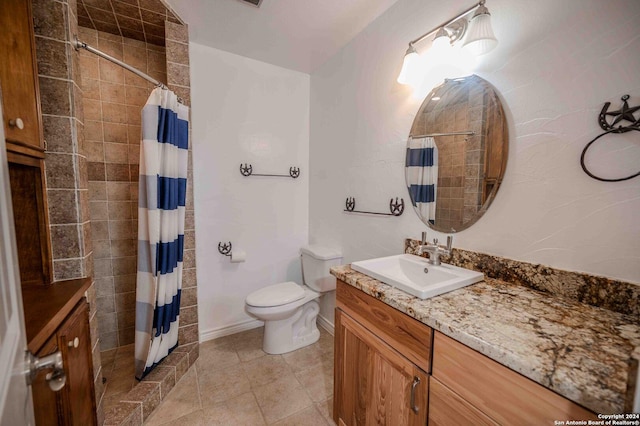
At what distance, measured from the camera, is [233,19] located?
1.66m

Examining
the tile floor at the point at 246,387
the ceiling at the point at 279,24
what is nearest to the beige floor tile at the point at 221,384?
the tile floor at the point at 246,387

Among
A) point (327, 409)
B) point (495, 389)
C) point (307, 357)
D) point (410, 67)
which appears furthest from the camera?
point (307, 357)

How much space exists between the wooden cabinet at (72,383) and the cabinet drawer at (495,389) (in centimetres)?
116

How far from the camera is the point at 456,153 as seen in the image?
4.17ft

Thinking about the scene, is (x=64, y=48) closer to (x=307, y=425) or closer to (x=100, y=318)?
(x=100, y=318)

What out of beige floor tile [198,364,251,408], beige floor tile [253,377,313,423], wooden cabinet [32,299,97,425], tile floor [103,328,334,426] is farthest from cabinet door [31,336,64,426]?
beige floor tile [253,377,313,423]

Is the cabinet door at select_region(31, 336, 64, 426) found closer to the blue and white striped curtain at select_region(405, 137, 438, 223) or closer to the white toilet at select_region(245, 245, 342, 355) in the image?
the white toilet at select_region(245, 245, 342, 355)

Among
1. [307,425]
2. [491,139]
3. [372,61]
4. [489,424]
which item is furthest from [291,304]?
[372,61]

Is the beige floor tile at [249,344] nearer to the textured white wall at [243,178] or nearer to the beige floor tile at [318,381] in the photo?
the textured white wall at [243,178]

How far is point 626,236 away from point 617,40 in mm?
631

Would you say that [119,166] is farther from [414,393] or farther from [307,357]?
[414,393]

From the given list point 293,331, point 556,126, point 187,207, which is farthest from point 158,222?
point 556,126

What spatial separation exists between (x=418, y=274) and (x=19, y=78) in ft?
5.89

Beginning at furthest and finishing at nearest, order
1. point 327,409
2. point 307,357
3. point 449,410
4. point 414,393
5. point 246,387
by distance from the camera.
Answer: point 307,357, point 246,387, point 327,409, point 414,393, point 449,410
